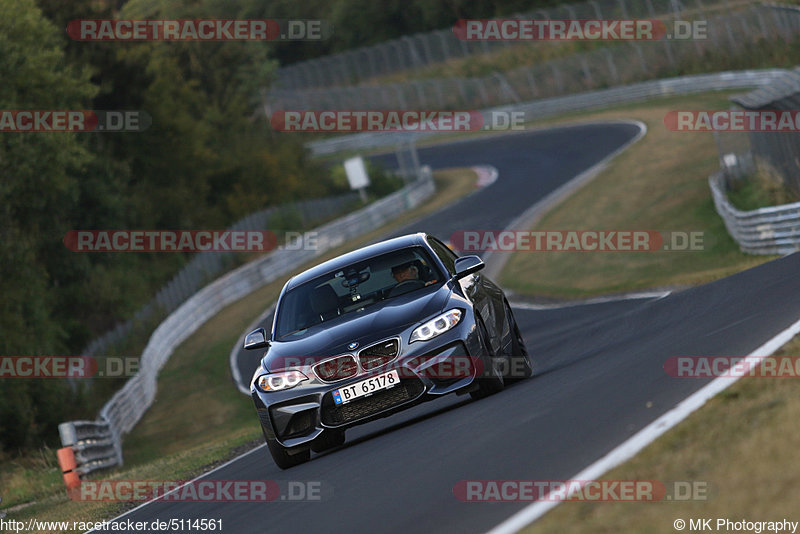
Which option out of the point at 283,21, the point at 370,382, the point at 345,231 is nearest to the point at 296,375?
the point at 370,382

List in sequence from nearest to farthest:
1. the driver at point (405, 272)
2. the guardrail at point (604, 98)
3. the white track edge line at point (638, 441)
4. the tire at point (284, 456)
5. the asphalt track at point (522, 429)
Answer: the white track edge line at point (638, 441) → the asphalt track at point (522, 429) → the tire at point (284, 456) → the driver at point (405, 272) → the guardrail at point (604, 98)

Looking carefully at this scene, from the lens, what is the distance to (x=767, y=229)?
74.0 feet

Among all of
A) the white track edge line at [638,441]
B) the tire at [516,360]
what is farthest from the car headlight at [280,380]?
the white track edge line at [638,441]

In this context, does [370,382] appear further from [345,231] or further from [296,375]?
[345,231]

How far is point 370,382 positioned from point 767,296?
4379 millimetres

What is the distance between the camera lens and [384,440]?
1013 cm

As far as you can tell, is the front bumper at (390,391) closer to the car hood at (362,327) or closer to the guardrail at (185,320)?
the car hood at (362,327)

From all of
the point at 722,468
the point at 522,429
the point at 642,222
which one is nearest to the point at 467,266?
the point at 522,429

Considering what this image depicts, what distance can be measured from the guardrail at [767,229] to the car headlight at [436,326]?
1249 centimetres

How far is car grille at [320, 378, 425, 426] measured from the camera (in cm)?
995

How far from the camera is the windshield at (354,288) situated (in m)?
11.1

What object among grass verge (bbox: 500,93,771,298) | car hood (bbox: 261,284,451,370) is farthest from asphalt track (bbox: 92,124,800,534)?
grass verge (bbox: 500,93,771,298)

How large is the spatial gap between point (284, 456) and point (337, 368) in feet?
3.13

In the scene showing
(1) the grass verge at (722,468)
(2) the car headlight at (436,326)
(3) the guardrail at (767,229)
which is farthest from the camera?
(3) the guardrail at (767,229)
